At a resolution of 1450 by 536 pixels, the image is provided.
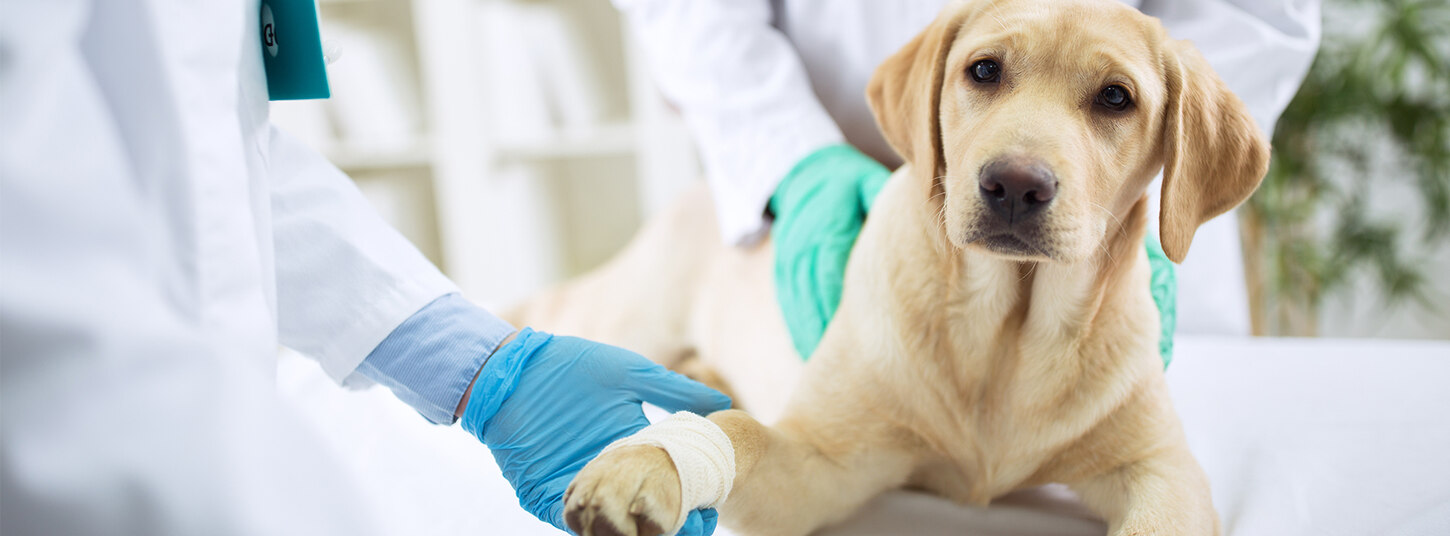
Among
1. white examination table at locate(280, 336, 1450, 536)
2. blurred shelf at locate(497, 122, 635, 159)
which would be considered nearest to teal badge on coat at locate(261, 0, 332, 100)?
white examination table at locate(280, 336, 1450, 536)

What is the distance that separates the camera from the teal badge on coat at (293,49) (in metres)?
0.82

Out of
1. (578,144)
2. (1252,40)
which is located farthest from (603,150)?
(1252,40)

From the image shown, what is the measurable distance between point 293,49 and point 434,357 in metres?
0.35

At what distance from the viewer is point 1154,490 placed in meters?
0.92

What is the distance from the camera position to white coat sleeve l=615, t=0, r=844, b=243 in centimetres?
155

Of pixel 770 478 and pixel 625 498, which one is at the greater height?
pixel 625 498

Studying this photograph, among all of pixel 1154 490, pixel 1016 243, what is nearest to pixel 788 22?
pixel 1016 243

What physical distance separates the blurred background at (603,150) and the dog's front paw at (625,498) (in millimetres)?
2424

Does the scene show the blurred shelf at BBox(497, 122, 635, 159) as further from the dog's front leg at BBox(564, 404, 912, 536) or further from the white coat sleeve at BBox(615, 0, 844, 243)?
the dog's front leg at BBox(564, 404, 912, 536)

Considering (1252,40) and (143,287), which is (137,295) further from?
(1252,40)

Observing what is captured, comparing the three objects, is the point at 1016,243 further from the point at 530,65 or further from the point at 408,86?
the point at 408,86

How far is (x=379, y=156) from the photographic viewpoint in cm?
331

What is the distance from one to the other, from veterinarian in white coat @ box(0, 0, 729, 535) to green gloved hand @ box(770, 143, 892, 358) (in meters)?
0.55

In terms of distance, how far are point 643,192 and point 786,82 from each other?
1.72 metres
